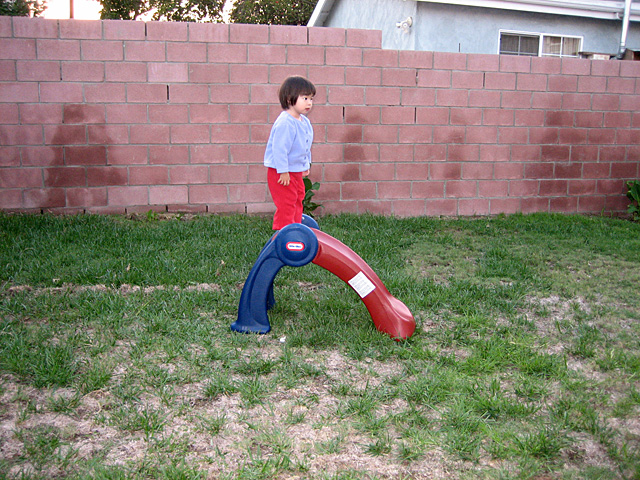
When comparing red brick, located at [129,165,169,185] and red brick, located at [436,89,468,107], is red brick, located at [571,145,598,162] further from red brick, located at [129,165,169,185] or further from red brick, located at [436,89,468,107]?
red brick, located at [129,165,169,185]

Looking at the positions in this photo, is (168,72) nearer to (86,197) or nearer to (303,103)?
(86,197)

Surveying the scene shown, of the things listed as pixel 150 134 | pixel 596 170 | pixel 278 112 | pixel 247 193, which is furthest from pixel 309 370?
pixel 596 170

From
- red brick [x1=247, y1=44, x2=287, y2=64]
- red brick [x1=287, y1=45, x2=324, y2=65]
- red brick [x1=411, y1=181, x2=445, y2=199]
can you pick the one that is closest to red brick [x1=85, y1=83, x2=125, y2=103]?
red brick [x1=247, y1=44, x2=287, y2=64]

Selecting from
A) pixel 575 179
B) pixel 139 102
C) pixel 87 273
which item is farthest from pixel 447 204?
pixel 87 273

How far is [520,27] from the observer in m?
10.5

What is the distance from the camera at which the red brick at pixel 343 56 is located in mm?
6727

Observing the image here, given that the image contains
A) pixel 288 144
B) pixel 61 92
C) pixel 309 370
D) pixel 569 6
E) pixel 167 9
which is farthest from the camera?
pixel 167 9

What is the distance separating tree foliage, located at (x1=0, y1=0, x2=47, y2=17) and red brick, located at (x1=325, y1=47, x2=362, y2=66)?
8304mm

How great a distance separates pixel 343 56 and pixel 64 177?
3.49 metres

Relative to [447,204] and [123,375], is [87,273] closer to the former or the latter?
[123,375]

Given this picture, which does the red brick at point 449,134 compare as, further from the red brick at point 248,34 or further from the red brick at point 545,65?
the red brick at point 248,34

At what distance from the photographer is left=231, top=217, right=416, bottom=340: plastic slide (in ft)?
10.8

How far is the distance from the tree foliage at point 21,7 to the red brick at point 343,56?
830 centimetres

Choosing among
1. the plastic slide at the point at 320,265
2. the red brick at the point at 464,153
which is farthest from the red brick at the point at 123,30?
the plastic slide at the point at 320,265
